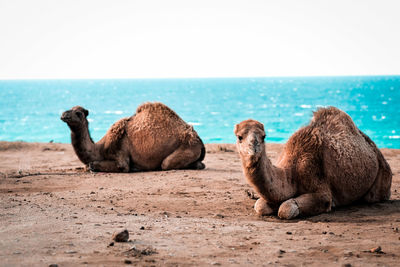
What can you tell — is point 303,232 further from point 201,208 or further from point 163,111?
point 163,111

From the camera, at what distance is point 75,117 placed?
11.1 metres

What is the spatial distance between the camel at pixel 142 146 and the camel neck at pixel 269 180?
15.3 feet

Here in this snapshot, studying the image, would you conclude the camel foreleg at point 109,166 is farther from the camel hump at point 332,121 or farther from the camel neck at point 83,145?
the camel hump at point 332,121

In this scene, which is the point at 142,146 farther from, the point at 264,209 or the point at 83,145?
the point at 264,209

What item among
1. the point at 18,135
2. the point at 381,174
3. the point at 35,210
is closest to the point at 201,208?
the point at 35,210

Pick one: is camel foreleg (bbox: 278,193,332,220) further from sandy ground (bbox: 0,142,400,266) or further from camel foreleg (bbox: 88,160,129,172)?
camel foreleg (bbox: 88,160,129,172)

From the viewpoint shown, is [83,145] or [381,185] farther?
[83,145]

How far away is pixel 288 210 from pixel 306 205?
1.21ft

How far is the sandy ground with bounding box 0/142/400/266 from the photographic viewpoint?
4.63m

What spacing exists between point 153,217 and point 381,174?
3.83 m

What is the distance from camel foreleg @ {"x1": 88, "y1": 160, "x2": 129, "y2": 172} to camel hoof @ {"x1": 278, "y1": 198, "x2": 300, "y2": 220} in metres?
5.51

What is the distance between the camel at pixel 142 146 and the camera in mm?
11297

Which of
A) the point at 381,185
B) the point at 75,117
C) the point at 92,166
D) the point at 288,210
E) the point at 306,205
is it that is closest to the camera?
the point at 288,210

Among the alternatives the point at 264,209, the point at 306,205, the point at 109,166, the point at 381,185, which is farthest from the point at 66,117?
the point at 381,185
